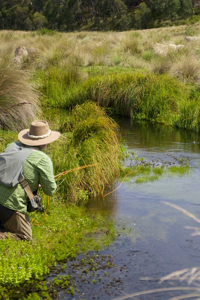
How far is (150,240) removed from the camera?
6344 mm

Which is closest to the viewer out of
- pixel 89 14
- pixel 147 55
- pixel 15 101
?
pixel 15 101

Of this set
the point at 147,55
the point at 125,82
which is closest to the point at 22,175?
the point at 125,82

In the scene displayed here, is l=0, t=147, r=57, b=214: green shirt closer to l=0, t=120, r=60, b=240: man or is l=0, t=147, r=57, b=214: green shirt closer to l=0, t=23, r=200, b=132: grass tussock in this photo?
l=0, t=120, r=60, b=240: man

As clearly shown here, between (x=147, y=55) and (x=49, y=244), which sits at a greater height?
(x=147, y=55)

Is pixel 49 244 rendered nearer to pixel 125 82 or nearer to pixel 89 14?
pixel 125 82

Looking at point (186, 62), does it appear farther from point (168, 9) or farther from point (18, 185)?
point (168, 9)

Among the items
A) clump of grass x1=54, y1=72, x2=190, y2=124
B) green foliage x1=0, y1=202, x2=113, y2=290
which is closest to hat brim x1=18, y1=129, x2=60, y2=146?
green foliage x1=0, y1=202, x2=113, y2=290

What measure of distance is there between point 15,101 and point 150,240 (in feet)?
16.9

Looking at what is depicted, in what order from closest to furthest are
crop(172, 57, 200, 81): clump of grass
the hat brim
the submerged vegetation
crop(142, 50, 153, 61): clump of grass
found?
the hat brim, the submerged vegetation, crop(172, 57, 200, 81): clump of grass, crop(142, 50, 153, 61): clump of grass

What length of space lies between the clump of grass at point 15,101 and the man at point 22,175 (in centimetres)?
437

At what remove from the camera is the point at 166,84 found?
51.1 feet

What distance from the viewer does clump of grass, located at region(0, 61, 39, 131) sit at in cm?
995

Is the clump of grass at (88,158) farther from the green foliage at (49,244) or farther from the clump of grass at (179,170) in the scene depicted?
the clump of grass at (179,170)

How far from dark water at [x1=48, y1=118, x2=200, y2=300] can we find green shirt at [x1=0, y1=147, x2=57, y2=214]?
0.97 metres
